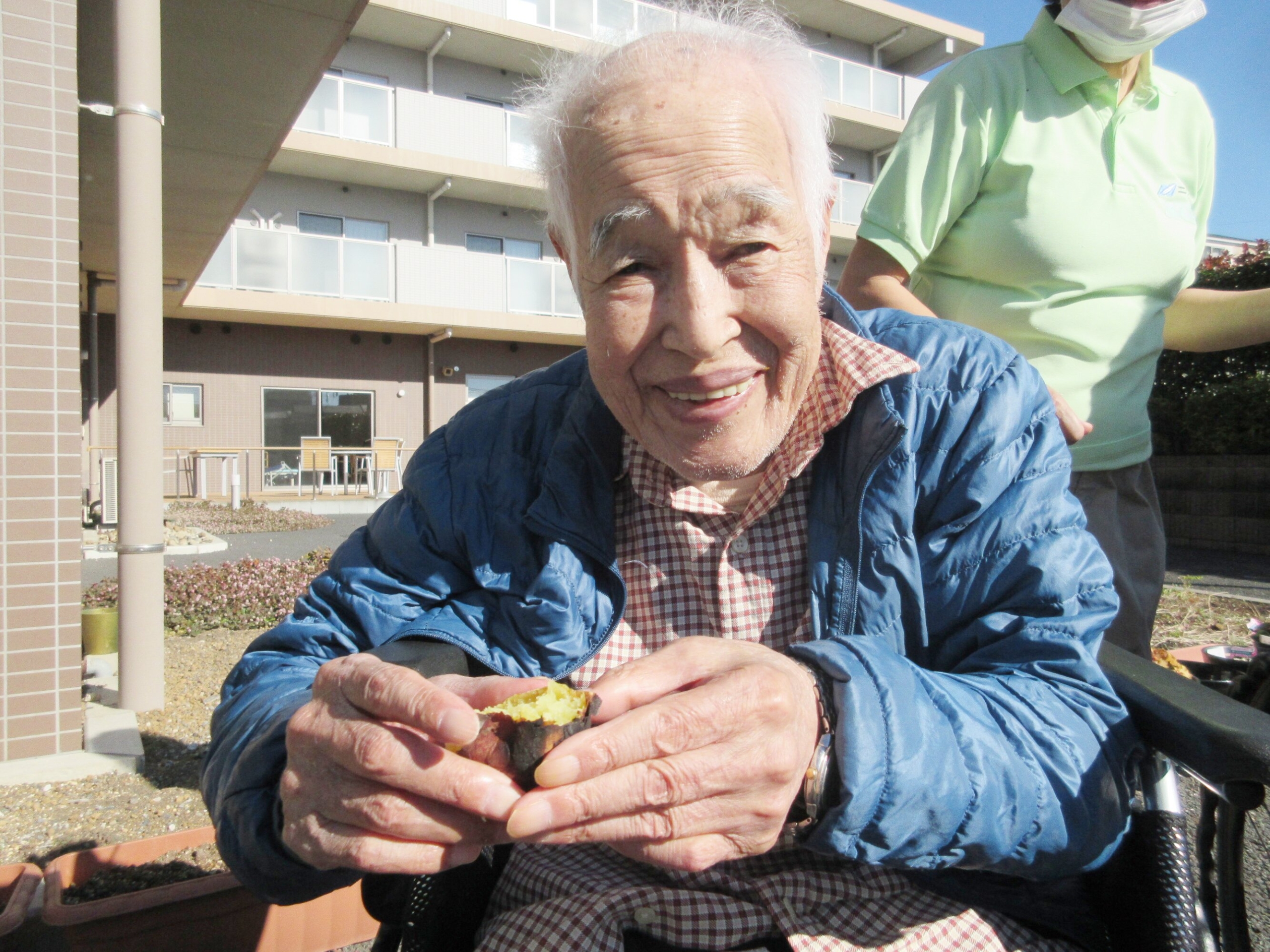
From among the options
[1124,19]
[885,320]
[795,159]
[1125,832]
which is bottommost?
[1125,832]

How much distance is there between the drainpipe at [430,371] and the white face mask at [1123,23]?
17006 millimetres

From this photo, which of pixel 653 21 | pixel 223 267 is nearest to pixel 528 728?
pixel 653 21

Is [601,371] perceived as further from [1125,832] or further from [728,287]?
[1125,832]

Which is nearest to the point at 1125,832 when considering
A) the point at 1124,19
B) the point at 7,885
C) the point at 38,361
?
the point at 1124,19

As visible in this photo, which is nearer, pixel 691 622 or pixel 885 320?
pixel 691 622

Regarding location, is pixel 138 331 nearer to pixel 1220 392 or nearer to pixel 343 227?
pixel 1220 392

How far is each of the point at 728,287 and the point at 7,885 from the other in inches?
97.3

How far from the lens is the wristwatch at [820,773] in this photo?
103 centimetres

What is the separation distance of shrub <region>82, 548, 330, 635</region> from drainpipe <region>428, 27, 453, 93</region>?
47.1 feet

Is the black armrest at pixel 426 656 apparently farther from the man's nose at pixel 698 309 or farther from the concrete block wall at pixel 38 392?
the concrete block wall at pixel 38 392

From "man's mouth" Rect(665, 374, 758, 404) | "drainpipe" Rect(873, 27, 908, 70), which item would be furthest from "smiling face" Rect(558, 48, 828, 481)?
"drainpipe" Rect(873, 27, 908, 70)

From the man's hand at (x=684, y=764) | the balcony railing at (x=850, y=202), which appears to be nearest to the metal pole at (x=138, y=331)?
the man's hand at (x=684, y=764)

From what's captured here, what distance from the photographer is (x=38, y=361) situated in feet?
10.9

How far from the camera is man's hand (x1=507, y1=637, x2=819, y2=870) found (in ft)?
2.94
